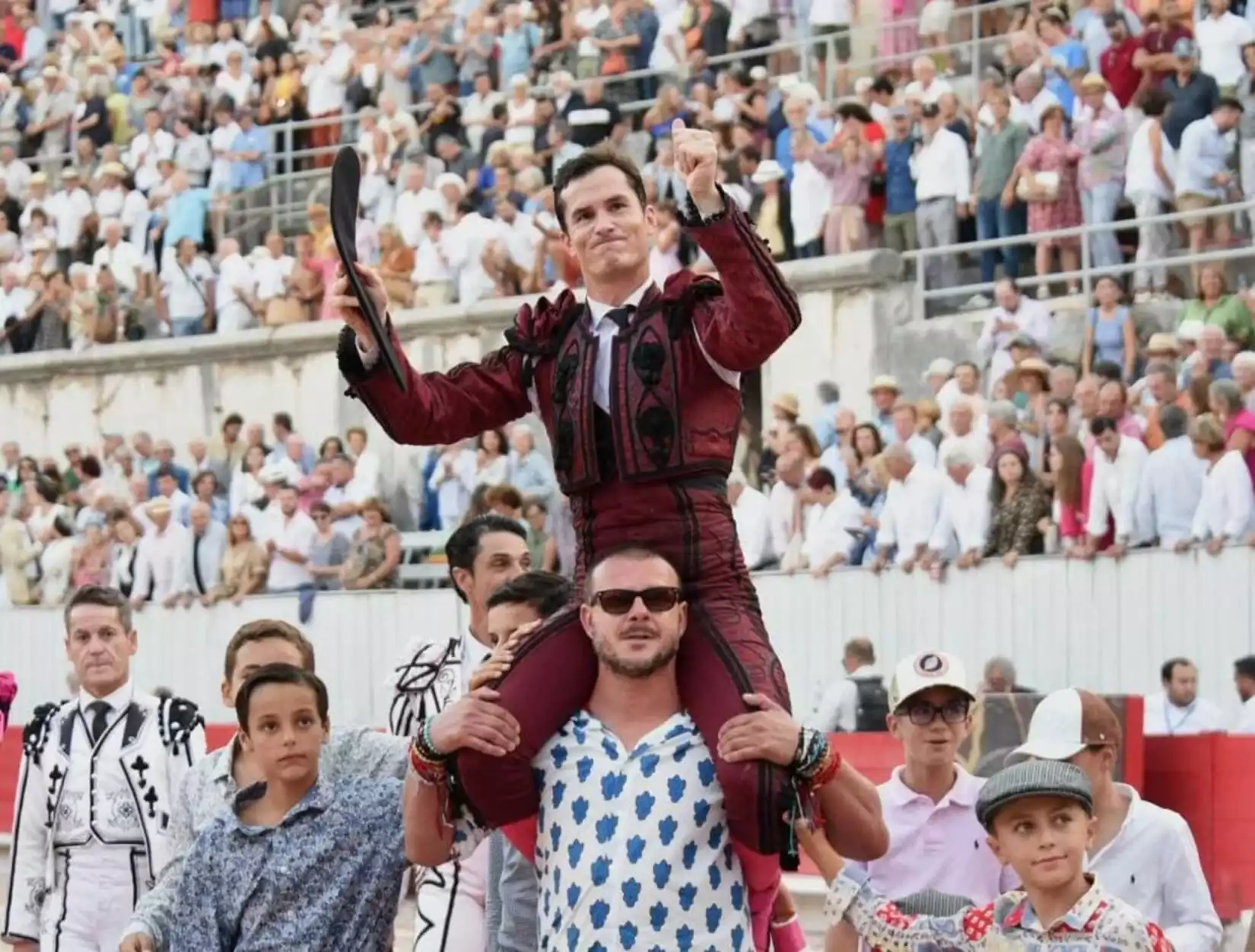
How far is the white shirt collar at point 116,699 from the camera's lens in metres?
8.38

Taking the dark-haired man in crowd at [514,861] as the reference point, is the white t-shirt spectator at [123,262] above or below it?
above

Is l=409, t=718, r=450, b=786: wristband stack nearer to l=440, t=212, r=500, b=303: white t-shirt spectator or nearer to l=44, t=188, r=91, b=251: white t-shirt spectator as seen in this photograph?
l=440, t=212, r=500, b=303: white t-shirt spectator

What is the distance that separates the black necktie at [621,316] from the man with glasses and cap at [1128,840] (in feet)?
4.39

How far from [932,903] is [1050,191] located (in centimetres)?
1127

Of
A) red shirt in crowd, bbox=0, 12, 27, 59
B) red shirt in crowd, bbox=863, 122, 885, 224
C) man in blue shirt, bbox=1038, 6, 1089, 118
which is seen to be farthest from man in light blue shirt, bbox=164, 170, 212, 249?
man in blue shirt, bbox=1038, 6, 1089, 118

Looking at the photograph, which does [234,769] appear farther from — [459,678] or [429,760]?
[459,678]

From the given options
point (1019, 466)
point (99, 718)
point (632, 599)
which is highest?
point (1019, 466)

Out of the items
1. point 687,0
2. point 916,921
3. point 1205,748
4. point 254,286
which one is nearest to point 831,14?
point 687,0

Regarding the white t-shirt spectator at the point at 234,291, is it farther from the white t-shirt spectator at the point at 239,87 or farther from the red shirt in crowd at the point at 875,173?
the red shirt in crowd at the point at 875,173

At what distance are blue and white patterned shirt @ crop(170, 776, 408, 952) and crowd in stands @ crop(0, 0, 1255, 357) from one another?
31.8 feet

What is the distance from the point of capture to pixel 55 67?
2728 cm

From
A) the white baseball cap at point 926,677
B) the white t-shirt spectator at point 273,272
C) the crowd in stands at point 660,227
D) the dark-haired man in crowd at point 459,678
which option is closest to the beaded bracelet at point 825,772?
the white baseball cap at point 926,677

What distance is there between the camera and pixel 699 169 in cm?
558

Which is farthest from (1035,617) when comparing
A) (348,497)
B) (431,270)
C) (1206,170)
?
(431,270)
